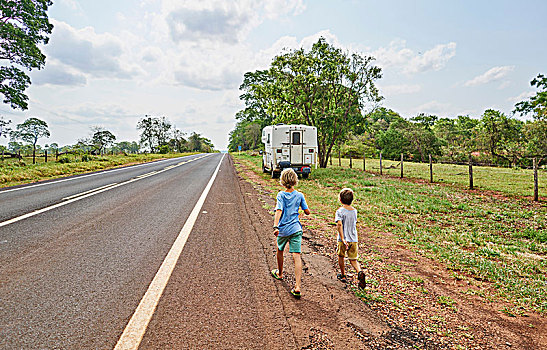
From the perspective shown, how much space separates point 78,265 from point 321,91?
819 inches

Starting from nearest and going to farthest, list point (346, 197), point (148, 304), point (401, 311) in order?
1. point (148, 304)
2. point (401, 311)
3. point (346, 197)

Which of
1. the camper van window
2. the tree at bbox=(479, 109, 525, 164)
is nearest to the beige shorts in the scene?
the camper van window

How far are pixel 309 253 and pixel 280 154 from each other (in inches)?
462

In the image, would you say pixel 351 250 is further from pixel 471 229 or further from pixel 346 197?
pixel 471 229

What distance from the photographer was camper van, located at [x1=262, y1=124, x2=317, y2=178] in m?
16.5

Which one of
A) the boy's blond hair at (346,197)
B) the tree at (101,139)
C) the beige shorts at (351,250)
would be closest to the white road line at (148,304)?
the beige shorts at (351,250)

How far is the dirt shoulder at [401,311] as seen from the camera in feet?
9.44

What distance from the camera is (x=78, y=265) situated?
14.1 feet

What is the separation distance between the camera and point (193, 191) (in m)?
11.7

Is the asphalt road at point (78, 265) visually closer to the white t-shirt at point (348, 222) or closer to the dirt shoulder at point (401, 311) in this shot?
the dirt shoulder at point (401, 311)

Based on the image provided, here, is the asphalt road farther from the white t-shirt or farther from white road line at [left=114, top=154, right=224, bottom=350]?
the white t-shirt

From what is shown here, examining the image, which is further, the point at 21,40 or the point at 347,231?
the point at 21,40

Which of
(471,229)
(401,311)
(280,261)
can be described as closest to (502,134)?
(471,229)

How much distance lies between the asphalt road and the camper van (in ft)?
27.3
